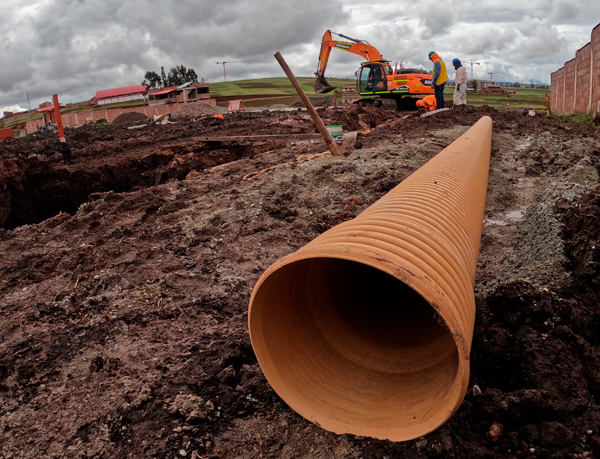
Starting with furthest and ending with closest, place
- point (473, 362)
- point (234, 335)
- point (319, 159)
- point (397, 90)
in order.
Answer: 1. point (397, 90)
2. point (319, 159)
3. point (234, 335)
4. point (473, 362)

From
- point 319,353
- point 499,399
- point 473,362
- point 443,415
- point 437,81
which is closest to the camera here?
point 443,415

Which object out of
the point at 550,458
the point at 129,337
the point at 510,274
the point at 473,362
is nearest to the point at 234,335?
the point at 129,337

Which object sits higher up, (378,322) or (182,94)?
(182,94)

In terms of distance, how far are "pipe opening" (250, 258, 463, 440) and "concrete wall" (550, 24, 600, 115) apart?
16.3 metres

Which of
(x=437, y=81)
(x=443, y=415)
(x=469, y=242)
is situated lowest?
(x=443, y=415)

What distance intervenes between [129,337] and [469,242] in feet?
8.45

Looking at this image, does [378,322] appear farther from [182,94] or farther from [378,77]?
[182,94]

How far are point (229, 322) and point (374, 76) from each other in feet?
59.4

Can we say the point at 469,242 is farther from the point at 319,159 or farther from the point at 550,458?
the point at 319,159

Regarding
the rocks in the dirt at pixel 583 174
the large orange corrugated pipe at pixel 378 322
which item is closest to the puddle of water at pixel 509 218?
the rocks in the dirt at pixel 583 174

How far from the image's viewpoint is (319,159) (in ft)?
27.2

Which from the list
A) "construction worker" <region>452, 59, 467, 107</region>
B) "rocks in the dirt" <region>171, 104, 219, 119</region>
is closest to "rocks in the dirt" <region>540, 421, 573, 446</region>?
"construction worker" <region>452, 59, 467, 107</region>

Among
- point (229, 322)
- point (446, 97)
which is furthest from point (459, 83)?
point (446, 97)

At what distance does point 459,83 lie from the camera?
16.6m
